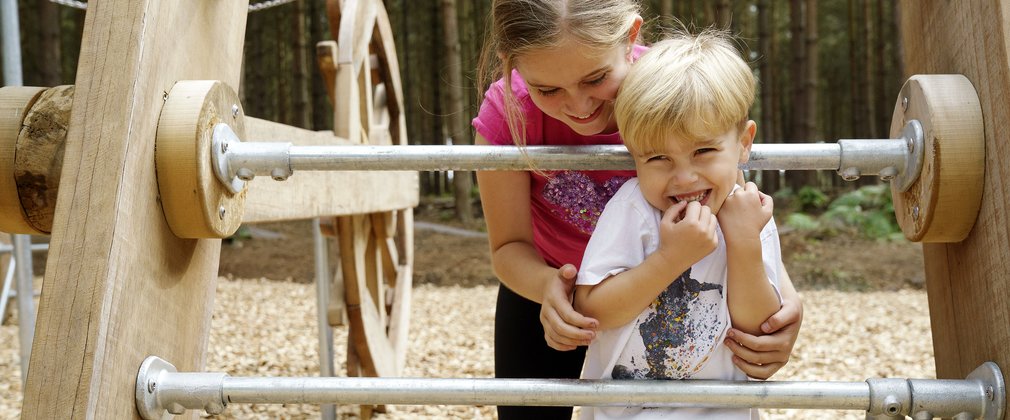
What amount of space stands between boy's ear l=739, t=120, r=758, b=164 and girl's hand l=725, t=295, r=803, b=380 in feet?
0.70

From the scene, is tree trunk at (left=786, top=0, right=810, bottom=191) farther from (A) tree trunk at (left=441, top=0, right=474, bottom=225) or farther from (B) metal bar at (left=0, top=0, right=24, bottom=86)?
(B) metal bar at (left=0, top=0, right=24, bottom=86)

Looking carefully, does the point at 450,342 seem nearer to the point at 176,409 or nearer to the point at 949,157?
the point at 176,409

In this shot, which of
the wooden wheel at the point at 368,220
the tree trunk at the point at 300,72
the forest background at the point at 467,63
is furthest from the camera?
the tree trunk at the point at 300,72

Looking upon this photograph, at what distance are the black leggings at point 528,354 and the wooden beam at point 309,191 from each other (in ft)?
1.72

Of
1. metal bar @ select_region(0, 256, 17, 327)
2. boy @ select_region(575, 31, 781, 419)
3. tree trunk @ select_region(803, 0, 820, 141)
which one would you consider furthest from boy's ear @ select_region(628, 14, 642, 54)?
tree trunk @ select_region(803, 0, 820, 141)

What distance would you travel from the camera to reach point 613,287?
3.68ft

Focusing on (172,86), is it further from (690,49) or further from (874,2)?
(874,2)

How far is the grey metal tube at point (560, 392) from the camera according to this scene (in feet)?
3.45

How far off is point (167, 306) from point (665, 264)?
0.63 meters

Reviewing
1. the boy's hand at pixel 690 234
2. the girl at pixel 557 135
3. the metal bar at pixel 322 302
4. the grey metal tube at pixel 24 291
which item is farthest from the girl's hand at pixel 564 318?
the grey metal tube at pixel 24 291

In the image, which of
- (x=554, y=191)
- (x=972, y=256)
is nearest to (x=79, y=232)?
(x=554, y=191)

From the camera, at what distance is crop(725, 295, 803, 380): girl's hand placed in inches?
46.0

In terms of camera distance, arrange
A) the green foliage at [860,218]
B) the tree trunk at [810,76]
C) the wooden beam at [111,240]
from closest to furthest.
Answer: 1. the wooden beam at [111,240]
2. the green foliage at [860,218]
3. the tree trunk at [810,76]

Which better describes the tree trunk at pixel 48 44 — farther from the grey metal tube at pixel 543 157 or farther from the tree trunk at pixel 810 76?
the tree trunk at pixel 810 76
